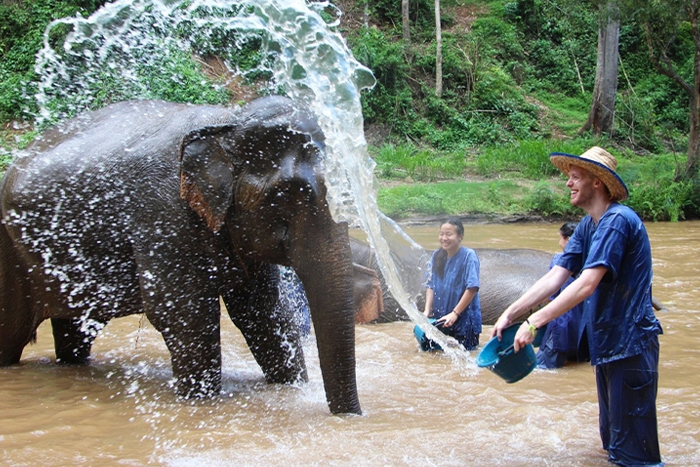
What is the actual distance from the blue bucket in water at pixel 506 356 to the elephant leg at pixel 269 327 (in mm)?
1859

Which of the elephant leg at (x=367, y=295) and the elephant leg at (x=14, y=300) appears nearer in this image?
the elephant leg at (x=14, y=300)

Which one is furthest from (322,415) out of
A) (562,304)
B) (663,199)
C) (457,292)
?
(663,199)

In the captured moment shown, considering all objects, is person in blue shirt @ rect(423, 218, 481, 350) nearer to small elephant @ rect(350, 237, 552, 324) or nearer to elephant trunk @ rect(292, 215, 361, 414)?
small elephant @ rect(350, 237, 552, 324)

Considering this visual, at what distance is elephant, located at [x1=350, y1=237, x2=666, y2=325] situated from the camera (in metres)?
7.32

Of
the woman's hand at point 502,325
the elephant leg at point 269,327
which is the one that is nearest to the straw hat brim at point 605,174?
the woman's hand at point 502,325

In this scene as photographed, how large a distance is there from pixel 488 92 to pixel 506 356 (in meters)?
21.5

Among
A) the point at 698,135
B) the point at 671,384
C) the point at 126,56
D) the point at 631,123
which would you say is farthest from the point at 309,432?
the point at 631,123

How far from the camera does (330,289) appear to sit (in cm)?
396

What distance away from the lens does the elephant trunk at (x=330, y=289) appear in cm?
396

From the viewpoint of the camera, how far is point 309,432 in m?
4.05

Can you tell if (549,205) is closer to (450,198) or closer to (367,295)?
(450,198)

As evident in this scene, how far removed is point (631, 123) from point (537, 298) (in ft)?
69.5

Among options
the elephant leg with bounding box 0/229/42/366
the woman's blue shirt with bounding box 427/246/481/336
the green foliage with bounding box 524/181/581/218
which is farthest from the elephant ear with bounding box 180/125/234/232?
the green foliage with bounding box 524/181/581/218

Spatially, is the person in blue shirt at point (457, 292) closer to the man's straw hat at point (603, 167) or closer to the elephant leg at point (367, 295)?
the elephant leg at point (367, 295)
